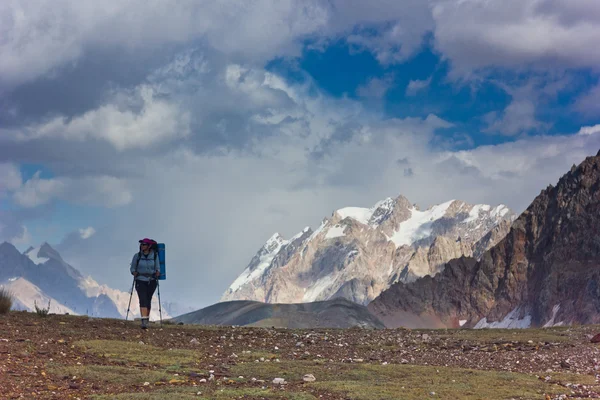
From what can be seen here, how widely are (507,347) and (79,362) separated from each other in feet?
49.0

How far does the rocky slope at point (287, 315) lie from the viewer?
156 metres

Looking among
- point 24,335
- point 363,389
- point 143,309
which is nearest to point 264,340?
point 143,309

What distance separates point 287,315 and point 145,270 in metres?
134

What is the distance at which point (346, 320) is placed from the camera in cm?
17200

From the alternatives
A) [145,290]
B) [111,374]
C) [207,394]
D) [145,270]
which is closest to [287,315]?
[145,290]

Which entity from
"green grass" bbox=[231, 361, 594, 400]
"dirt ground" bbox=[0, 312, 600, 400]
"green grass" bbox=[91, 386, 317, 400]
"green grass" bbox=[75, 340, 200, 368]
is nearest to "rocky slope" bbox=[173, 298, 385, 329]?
"dirt ground" bbox=[0, 312, 600, 400]

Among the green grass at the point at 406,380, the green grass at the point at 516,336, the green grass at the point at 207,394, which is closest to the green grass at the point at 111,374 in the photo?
the green grass at the point at 207,394

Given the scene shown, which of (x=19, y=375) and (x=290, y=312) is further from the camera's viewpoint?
(x=290, y=312)

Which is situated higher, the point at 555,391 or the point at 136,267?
the point at 136,267

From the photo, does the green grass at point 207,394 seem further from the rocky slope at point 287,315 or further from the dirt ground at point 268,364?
the rocky slope at point 287,315

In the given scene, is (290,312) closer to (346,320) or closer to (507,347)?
(346,320)

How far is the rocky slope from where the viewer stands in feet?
512

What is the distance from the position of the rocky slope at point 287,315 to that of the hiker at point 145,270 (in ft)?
396

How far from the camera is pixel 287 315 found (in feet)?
526
